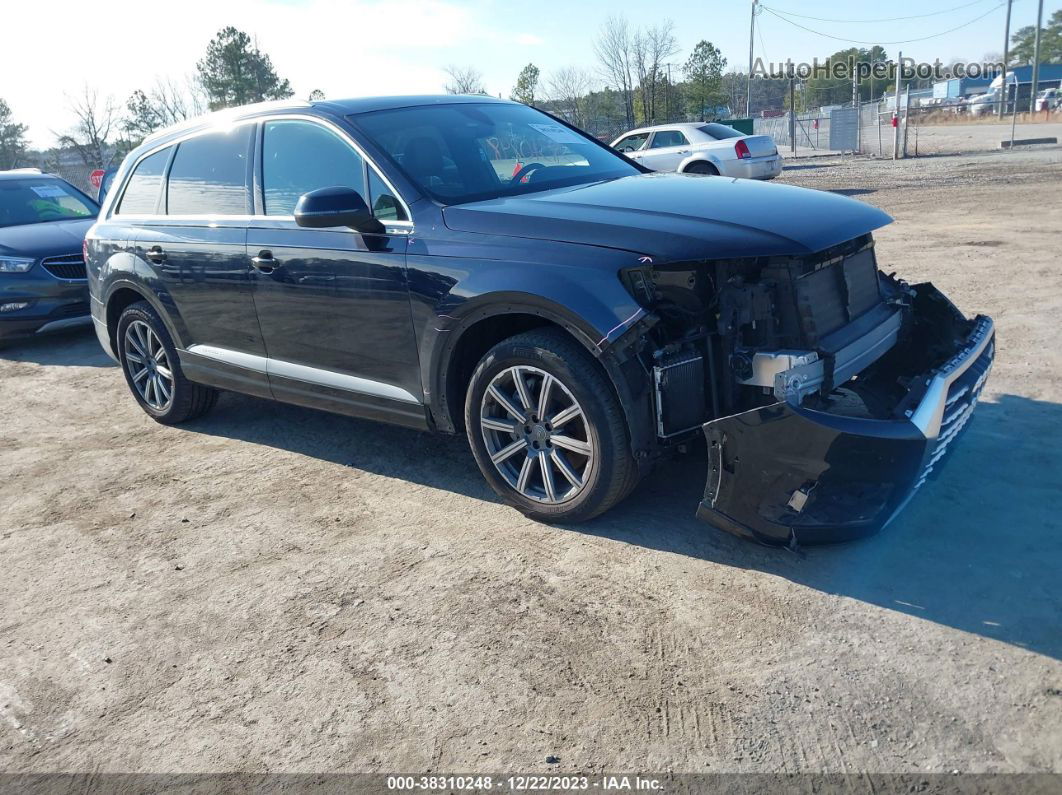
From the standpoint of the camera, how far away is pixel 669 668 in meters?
3.07

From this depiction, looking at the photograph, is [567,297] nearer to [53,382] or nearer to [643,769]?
[643,769]

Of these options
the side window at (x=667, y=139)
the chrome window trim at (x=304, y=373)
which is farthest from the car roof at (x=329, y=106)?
the side window at (x=667, y=139)

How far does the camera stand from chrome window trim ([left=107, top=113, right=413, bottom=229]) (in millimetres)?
4402

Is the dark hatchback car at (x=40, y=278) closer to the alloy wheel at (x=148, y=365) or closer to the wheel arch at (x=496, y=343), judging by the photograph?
the alloy wheel at (x=148, y=365)

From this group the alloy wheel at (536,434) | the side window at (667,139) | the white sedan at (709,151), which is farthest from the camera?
the side window at (667,139)

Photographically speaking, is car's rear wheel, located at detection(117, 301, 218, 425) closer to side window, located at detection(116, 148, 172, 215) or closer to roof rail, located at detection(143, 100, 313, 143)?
side window, located at detection(116, 148, 172, 215)

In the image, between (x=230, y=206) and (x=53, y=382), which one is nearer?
(x=230, y=206)

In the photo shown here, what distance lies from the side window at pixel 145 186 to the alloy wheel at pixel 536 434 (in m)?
3.12

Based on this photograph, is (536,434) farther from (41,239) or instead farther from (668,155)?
(668,155)

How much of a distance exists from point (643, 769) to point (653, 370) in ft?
5.07

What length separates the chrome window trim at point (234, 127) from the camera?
173 inches

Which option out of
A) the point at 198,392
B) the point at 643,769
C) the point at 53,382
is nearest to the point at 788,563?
the point at 643,769

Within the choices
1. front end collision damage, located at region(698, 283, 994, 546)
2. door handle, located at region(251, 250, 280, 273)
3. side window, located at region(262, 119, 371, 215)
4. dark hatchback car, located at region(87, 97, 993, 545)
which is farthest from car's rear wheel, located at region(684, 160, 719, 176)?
front end collision damage, located at region(698, 283, 994, 546)

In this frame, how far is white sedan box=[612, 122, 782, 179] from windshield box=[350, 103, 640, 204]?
12029mm
